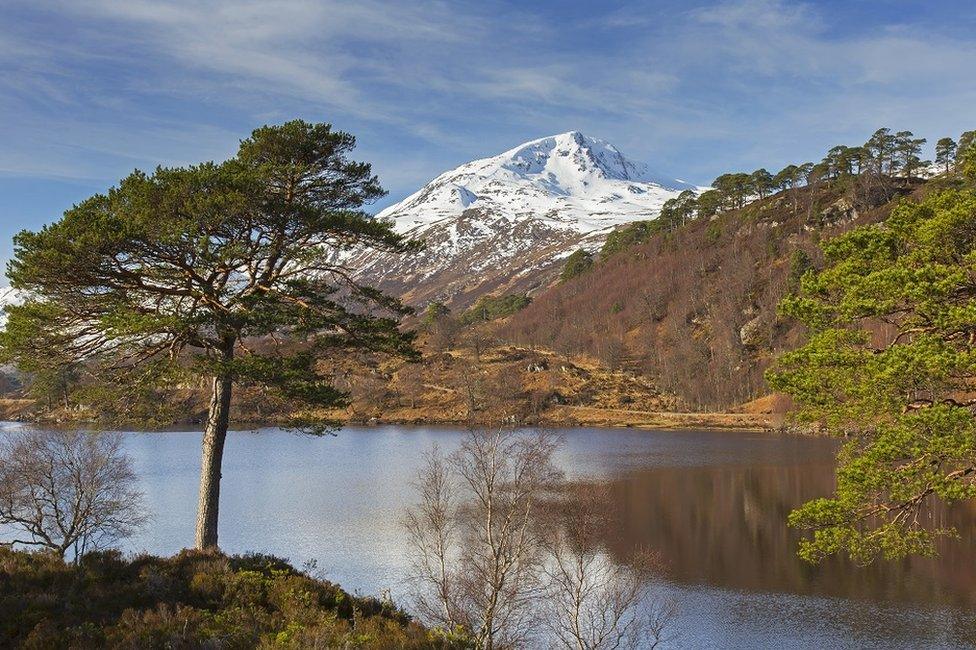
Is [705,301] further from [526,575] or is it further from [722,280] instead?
[526,575]

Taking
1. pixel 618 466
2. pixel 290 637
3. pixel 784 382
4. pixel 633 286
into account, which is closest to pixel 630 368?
pixel 633 286

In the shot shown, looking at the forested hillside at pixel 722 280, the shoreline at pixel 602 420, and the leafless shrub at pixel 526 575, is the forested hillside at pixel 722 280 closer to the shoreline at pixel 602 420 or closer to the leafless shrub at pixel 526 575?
the shoreline at pixel 602 420

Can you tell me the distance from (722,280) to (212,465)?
131665mm

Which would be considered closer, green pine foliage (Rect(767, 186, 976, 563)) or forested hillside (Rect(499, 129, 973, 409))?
green pine foliage (Rect(767, 186, 976, 563))

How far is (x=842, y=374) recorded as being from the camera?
53.2 feet

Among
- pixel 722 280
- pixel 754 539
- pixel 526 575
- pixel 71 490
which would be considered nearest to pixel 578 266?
pixel 722 280

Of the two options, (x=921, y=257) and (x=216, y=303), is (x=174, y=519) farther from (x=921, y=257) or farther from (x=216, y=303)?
(x=921, y=257)

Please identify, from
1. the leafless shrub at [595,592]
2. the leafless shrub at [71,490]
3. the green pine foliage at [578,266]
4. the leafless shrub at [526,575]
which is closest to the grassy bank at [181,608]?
the leafless shrub at [526,575]

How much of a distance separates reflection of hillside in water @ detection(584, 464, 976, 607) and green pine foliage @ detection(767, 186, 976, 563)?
1472cm

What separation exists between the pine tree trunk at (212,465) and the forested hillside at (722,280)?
318ft

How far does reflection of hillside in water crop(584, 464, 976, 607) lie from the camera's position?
2931 cm

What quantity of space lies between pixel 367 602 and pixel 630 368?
115 metres

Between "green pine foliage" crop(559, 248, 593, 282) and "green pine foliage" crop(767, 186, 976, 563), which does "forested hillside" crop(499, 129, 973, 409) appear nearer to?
"green pine foliage" crop(559, 248, 593, 282)

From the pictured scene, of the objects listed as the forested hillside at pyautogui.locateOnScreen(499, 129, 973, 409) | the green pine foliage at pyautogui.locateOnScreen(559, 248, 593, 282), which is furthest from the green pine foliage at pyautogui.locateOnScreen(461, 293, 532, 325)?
the green pine foliage at pyautogui.locateOnScreen(559, 248, 593, 282)
